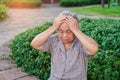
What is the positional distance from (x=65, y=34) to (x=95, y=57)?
5.98 ft

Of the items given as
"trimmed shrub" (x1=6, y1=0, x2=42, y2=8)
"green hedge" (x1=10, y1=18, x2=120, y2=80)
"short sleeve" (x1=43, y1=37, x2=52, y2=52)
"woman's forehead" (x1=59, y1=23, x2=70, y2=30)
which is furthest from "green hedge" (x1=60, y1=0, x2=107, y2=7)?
"woman's forehead" (x1=59, y1=23, x2=70, y2=30)

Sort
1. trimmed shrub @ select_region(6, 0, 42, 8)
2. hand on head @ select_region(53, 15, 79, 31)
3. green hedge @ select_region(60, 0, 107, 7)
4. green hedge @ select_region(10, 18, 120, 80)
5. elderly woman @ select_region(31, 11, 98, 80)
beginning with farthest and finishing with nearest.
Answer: green hedge @ select_region(60, 0, 107, 7) → trimmed shrub @ select_region(6, 0, 42, 8) → green hedge @ select_region(10, 18, 120, 80) → elderly woman @ select_region(31, 11, 98, 80) → hand on head @ select_region(53, 15, 79, 31)

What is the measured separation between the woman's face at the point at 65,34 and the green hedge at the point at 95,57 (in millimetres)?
1467

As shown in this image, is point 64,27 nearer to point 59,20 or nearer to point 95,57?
point 59,20

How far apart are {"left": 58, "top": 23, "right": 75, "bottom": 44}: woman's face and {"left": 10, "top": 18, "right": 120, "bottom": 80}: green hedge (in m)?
1.47

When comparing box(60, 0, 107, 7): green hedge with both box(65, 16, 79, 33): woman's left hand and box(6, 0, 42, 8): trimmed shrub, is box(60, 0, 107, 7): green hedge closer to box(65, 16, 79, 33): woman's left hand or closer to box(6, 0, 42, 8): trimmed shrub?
box(6, 0, 42, 8): trimmed shrub

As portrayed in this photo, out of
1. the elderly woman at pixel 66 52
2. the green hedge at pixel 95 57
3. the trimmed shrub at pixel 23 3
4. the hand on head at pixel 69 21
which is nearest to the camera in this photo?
the hand on head at pixel 69 21

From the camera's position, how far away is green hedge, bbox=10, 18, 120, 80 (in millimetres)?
4190

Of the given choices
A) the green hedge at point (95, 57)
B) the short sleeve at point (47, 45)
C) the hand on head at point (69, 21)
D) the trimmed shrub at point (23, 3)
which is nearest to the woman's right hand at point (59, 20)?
the hand on head at point (69, 21)

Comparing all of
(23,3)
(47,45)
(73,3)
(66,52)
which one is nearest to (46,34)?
(47,45)

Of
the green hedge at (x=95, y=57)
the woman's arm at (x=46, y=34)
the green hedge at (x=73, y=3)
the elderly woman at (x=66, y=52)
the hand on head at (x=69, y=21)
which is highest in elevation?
the hand on head at (x=69, y=21)

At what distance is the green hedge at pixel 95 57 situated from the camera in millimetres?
4190

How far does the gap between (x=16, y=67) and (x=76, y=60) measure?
2526 millimetres

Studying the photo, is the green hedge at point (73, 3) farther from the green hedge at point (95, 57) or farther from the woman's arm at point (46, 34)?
the woman's arm at point (46, 34)
